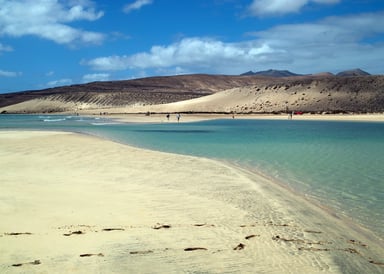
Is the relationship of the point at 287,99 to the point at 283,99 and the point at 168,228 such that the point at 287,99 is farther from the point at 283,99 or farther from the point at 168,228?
the point at 168,228

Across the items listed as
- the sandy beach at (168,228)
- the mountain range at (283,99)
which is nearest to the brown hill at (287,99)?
the mountain range at (283,99)

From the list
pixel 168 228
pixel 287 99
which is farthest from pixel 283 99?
pixel 168 228

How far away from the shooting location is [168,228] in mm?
6457

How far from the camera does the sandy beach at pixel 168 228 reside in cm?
504

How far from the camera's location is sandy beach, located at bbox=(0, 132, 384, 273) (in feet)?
16.5

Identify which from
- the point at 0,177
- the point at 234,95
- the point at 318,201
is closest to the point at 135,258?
the point at 318,201

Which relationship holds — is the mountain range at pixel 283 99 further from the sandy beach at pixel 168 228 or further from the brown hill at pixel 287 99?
the sandy beach at pixel 168 228

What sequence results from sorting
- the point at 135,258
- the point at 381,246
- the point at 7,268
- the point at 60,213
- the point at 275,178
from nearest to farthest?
1. the point at 7,268
2. the point at 135,258
3. the point at 381,246
4. the point at 60,213
5. the point at 275,178

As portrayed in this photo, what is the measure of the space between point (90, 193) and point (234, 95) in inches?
3616

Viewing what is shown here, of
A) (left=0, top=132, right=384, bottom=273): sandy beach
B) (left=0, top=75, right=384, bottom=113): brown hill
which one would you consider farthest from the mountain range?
(left=0, top=132, right=384, bottom=273): sandy beach

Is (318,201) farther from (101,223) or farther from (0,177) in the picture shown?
(0,177)

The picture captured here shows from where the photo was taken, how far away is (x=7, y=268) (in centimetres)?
466

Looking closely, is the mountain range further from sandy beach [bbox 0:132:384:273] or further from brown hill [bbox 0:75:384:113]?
sandy beach [bbox 0:132:384:273]

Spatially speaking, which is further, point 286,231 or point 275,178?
point 275,178
